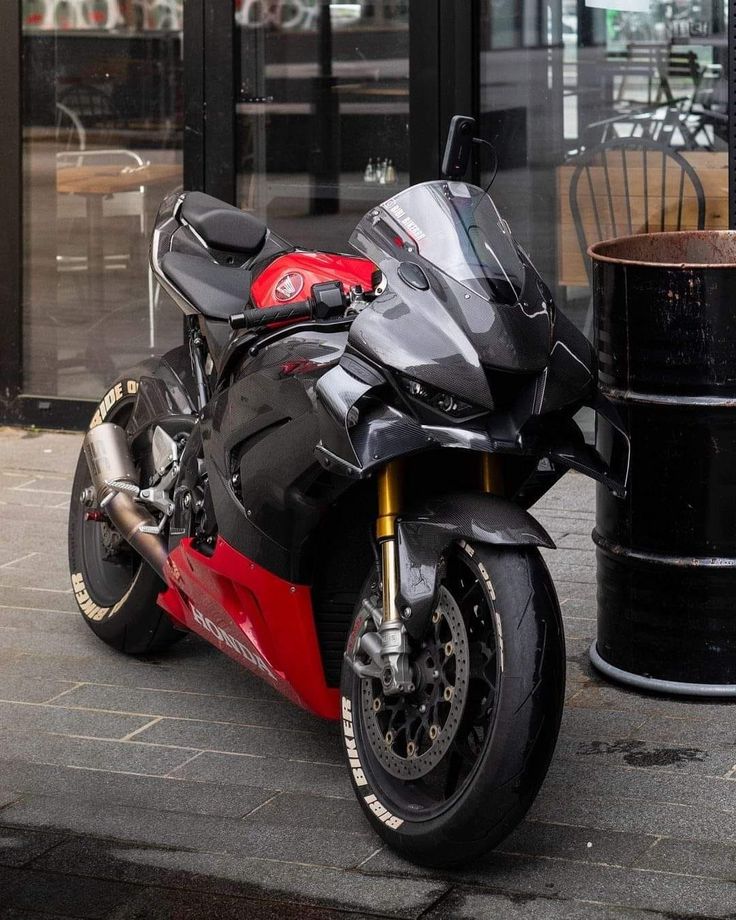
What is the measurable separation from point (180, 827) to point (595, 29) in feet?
14.5

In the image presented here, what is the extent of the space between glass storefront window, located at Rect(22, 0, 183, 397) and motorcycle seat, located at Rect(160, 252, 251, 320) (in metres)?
3.28

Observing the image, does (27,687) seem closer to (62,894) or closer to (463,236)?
(62,894)

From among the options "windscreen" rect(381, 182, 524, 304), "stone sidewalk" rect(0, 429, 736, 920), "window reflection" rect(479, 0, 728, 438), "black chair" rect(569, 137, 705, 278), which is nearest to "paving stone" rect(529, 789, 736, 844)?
"stone sidewalk" rect(0, 429, 736, 920)

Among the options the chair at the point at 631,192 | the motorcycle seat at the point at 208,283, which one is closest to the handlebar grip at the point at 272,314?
the motorcycle seat at the point at 208,283

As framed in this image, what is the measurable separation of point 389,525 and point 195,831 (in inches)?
33.5

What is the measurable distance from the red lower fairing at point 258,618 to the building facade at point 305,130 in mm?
3335

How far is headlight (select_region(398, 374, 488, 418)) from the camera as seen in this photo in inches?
128

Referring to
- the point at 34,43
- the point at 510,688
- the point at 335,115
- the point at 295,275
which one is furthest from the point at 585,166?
the point at 510,688

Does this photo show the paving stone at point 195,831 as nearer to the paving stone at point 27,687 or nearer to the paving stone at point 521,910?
the paving stone at point 521,910

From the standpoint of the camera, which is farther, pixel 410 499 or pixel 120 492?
pixel 120 492

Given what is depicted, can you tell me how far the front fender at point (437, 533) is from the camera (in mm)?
3297

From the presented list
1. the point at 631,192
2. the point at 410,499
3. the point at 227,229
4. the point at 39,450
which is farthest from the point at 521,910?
Result: the point at 39,450

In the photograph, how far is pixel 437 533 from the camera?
3342 mm

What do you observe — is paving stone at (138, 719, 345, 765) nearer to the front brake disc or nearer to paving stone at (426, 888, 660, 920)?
the front brake disc
